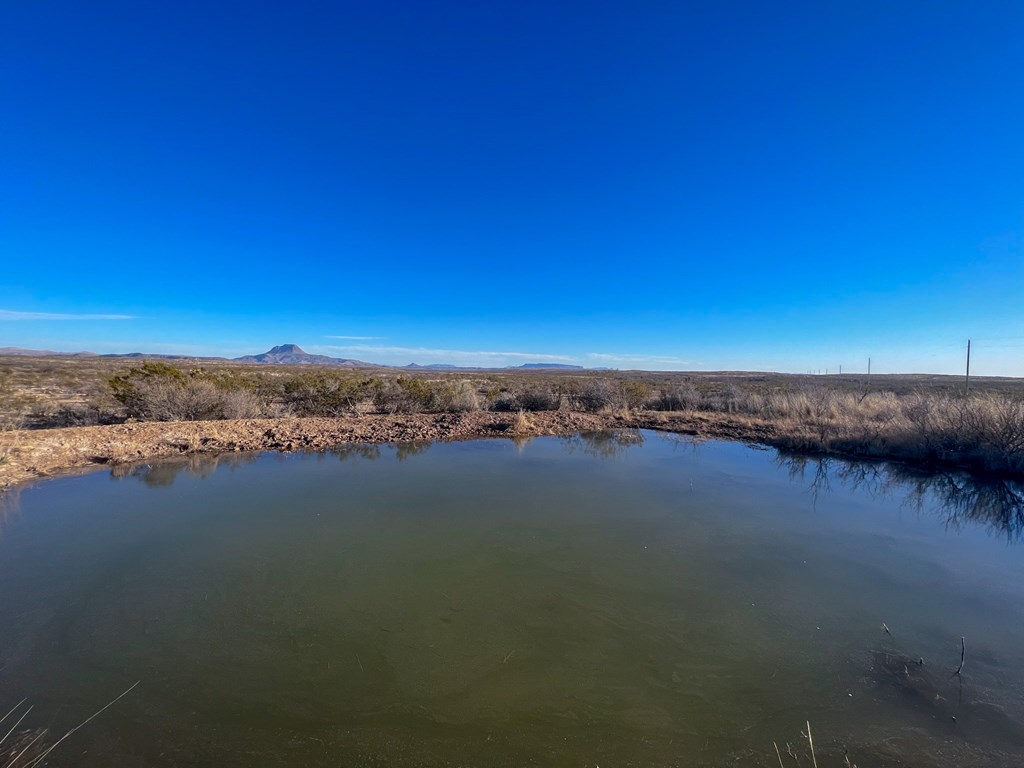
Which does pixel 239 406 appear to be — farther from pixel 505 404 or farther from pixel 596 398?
pixel 596 398

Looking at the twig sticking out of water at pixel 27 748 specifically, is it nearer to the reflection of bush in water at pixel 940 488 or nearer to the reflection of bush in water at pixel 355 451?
the reflection of bush in water at pixel 355 451

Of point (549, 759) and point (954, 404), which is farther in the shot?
point (954, 404)

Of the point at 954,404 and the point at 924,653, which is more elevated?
the point at 954,404

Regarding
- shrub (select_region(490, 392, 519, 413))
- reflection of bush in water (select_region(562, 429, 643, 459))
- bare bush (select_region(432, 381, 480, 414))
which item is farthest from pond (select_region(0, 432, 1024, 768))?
shrub (select_region(490, 392, 519, 413))

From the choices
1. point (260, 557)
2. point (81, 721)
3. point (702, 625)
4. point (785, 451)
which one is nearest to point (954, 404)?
point (785, 451)

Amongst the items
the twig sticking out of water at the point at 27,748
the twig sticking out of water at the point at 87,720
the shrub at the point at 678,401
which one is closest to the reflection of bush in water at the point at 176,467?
the twig sticking out of water at the point at 87,720

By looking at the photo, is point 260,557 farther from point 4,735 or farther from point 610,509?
point 610,509

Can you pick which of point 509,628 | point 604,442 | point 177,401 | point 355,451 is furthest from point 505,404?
point 509,628
